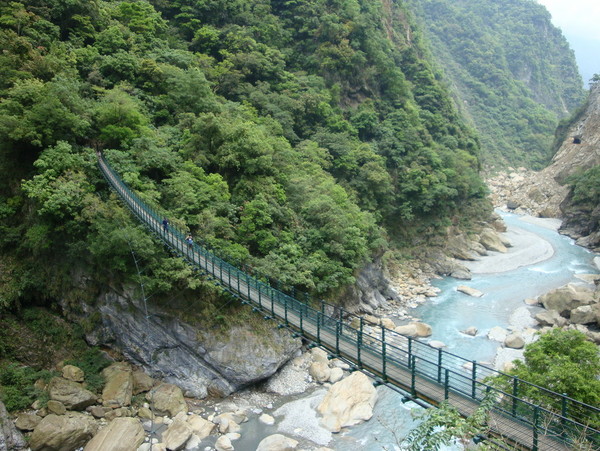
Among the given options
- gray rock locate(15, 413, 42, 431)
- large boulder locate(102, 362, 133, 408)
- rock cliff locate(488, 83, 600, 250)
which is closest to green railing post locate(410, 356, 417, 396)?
large boulder locate(102, 362, 133, 408)

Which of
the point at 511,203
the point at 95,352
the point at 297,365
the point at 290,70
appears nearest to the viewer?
the point at 95,352

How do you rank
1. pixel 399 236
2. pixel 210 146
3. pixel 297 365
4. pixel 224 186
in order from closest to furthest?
pixel 297 365 → pixel 224 186 → pixel 210 146 → pixel 399 236

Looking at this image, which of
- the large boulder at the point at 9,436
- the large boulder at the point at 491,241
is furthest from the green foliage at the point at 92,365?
the large boulder at the point at 491,241

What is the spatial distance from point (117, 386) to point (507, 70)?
9580 cm

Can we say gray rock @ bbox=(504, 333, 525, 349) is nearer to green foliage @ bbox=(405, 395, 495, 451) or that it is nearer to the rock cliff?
green foliage @ bbox=(405, 395, 495, 451)

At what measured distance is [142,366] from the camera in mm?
15883

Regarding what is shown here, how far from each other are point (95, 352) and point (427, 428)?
14245 millimetres

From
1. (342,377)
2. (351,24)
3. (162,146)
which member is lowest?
(342,377)

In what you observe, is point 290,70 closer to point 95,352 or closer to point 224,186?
point 224,186

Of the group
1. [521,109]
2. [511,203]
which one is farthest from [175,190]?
[521,109]

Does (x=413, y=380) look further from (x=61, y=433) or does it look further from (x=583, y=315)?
(x=583, y=315)

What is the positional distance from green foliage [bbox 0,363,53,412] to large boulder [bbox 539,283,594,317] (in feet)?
79.5

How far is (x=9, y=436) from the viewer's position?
12.2m

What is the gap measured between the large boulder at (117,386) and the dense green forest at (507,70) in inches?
2676
